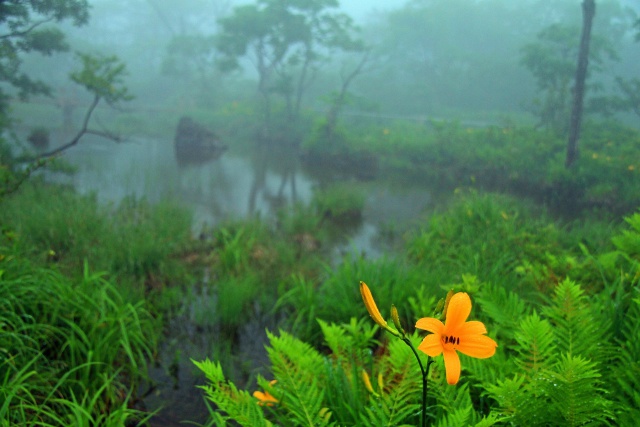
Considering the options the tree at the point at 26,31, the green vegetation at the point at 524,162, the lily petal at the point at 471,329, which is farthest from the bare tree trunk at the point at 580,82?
the tree at the point at 26,31

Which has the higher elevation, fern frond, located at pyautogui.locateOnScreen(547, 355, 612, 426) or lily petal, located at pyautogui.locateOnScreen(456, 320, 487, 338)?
lily petal, located at pyautogui.locateOnScreen(456, 320, 487, 338)

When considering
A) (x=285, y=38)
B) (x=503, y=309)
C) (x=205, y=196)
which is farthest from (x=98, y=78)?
(x=285, y=38)

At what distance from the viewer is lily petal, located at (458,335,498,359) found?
26.3 inches

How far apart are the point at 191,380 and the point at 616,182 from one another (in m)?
3.82

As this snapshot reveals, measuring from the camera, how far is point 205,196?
6.93m

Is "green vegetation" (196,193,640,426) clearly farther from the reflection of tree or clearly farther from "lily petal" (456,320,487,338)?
the reflection of tree

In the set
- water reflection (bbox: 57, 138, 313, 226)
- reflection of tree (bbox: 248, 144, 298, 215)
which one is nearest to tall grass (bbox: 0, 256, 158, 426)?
water reflection (bbox: 57, 138, 313, 226)

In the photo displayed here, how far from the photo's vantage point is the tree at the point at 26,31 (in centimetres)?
430

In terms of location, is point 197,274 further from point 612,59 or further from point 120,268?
point 612,59

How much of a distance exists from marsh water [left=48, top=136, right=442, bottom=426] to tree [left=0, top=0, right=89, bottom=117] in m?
0.91

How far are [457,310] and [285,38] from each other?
544 inches

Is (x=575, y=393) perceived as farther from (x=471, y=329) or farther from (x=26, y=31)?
(x=26, y=31)

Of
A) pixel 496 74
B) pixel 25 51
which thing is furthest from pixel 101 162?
pixel 496 74

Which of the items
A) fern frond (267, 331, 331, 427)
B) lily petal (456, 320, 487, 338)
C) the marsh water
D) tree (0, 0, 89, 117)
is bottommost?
the marsh water
